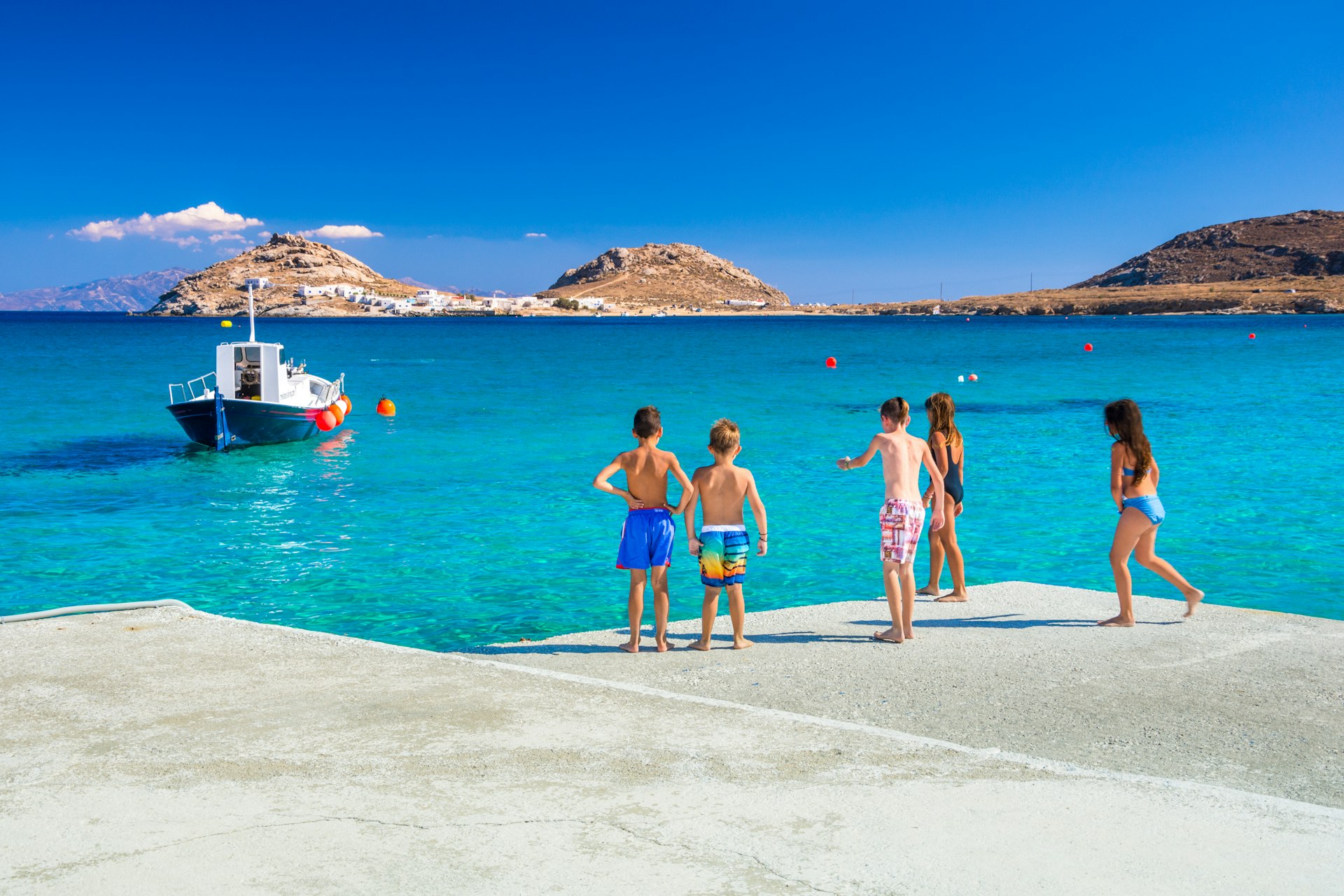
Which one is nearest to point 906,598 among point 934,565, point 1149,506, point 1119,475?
A: point 934,565

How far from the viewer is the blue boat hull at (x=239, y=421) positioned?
23.5m

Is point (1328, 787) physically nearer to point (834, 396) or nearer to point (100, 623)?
point (100, 623)

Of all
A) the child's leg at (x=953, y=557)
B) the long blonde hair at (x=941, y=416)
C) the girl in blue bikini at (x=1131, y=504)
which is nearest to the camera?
the girl in blue bikini at (x=1131, y=504)

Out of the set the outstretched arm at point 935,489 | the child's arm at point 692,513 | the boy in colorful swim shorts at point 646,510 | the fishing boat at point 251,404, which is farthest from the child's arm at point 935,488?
the fishing boat at point 251,404

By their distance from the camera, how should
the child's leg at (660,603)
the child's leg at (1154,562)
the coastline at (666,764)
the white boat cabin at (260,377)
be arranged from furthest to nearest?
the white boat cabin at (260,377) → the child's leg at (1154,562) → the child's leg at (660,603) → the coastline at (666,764)

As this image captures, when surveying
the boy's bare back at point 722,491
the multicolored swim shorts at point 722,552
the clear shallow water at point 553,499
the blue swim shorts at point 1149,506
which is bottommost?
the clear shallow water at point 553,499

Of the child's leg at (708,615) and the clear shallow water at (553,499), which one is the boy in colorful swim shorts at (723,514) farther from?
the clear shallow water at (553,499)

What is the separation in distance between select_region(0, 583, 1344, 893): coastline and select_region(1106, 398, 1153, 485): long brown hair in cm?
121

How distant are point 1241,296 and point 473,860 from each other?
198 meters

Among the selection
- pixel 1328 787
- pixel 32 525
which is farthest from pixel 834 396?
pixel 1328 787

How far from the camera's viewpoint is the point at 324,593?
443 inches

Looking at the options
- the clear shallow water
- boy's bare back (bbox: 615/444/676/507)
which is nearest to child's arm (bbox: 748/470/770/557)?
boy's bare back (bbox: 615/444/676/507)

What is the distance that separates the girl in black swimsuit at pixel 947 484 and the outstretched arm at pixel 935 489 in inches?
2.0

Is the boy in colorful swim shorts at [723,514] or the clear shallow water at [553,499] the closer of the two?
the boy in colorful swim shorts at [723,514]
